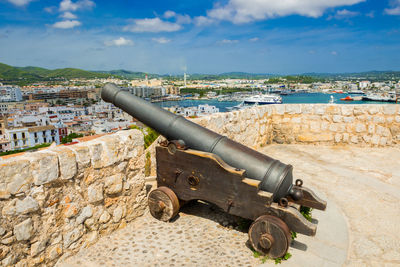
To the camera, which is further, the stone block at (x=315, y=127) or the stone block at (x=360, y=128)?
the stone block at (x=315, y=127)

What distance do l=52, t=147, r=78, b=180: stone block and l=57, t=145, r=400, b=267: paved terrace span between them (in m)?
0.78

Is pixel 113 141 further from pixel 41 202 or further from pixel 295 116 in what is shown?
pixel 295 116

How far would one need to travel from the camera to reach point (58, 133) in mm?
61906

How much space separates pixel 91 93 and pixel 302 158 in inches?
5774

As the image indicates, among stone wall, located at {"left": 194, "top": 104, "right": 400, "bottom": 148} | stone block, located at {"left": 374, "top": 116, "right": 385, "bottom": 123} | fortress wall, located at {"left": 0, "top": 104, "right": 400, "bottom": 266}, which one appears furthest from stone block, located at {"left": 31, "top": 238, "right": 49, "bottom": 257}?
stone block, located at {"left": 374, "top": 116, "right": 385, "bottom": 123}

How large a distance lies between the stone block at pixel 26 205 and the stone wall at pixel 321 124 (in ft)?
13.5

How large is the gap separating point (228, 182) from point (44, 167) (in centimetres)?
165

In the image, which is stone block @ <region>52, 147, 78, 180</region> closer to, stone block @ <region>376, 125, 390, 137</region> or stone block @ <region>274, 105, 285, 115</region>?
stone block @ <region>274, 105, 285, 115</region>

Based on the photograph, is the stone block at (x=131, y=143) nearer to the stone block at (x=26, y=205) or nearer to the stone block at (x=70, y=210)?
the stone block at (x=70, y=210)

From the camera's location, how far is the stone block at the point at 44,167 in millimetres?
2293

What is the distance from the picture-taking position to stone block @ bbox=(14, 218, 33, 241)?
7.25 ft

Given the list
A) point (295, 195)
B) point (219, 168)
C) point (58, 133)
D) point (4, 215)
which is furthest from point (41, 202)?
point (58, 133)

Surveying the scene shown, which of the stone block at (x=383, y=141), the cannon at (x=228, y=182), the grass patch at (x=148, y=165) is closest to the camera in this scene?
the cannon at (x=228, y=182)

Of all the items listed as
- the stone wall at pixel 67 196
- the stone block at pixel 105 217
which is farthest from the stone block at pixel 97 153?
the stone block at pixel 105 217
